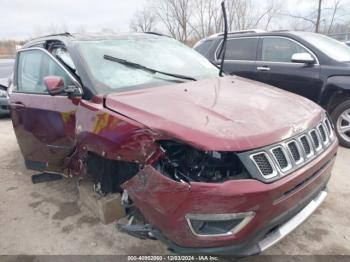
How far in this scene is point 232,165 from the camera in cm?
223

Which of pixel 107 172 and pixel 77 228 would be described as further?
pixel 77 228

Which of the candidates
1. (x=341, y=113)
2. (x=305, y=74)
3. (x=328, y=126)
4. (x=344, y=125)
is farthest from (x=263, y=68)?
(x=328, y=126)

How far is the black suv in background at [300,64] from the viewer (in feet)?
17.1

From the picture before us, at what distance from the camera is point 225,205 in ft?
6.77

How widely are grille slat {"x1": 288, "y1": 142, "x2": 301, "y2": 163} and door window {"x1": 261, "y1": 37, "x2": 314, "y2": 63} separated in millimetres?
3697

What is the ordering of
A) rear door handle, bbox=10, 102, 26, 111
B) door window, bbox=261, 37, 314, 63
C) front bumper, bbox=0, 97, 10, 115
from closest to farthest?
1. rear door handle, bbox=10, 102, 26, 111
2. door window, bbox=261, 37, 314, 63
3. front bumper, bbox=0, 97, 10, 115

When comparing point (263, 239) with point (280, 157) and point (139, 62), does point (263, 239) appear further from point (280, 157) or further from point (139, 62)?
point (139, 62)

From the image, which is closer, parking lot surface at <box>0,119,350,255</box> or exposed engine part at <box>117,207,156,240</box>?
exposed engine part at <box>117,207,156,240</box>

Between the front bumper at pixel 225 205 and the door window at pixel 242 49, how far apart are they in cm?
419

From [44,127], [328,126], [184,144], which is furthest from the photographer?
[44,127]

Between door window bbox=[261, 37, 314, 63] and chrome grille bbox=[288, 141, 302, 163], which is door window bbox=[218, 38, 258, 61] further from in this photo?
chrome grille bbox=[288, 141, 302, 163]

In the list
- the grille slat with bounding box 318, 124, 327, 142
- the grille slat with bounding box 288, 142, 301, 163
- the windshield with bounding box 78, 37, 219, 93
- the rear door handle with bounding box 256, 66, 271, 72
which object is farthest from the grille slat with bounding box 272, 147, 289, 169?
the rear door handle with bounding box 256, 66, 271, 72

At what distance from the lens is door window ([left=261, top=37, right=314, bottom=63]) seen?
5.73 metres

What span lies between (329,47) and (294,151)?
4.02 metres
